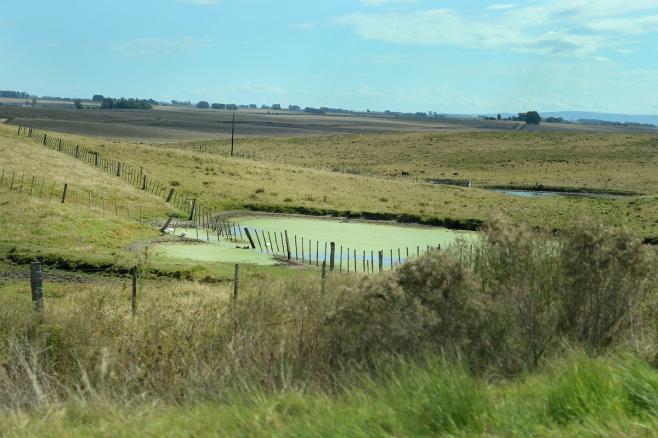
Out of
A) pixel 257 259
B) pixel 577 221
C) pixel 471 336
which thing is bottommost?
pixel 257 259

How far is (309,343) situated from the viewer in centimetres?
1119

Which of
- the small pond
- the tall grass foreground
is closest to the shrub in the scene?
the tall grass foreground

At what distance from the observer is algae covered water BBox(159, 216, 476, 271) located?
122 feet

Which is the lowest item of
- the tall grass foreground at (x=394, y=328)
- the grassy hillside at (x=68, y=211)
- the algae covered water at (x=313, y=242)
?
the algae covered water at (x=313, y=242)

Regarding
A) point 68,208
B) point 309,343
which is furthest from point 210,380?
point 68,208

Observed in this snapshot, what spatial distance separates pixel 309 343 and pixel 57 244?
2753 centimetres

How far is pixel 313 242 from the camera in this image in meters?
43.6

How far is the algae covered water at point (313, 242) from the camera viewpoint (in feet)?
122

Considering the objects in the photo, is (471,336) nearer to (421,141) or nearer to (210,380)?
(210,380)

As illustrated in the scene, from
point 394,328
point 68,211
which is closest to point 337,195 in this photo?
point 68,211

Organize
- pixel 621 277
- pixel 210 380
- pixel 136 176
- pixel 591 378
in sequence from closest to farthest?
pixel 591 378, pixel 210 380, pixel 621 277, pixel 136 176

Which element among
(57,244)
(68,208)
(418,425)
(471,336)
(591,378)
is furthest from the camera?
(68,208)

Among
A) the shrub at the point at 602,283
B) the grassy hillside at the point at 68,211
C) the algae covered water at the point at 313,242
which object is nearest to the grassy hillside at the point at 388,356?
the shrub at the point at 602,283

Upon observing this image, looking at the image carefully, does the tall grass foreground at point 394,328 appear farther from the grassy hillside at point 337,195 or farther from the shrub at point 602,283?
the grassy hillside at point 337,195
